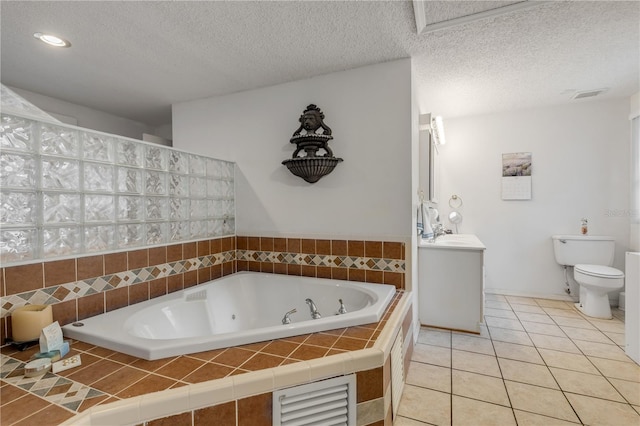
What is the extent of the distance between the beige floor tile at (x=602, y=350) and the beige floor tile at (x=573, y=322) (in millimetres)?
333

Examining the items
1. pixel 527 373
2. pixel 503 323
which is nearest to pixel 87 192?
pixel 527 373

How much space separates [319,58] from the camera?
1.99 m

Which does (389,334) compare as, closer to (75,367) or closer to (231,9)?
(75,367)

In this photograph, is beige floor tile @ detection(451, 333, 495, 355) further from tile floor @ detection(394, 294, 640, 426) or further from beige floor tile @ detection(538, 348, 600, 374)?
beige floor tile @ detection(538, 348, 600, 374)

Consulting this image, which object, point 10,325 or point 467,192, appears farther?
point 467,192

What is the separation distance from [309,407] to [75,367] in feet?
2.91

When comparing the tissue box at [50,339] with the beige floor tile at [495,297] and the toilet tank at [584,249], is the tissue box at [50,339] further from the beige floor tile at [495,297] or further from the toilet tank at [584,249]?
the toilet tank at [584,249]

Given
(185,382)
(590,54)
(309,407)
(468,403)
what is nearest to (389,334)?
(309,407)

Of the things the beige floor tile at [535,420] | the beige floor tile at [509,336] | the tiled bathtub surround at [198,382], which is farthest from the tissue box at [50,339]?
the beige floor tile at [509,336]

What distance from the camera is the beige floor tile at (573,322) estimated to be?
247 cm

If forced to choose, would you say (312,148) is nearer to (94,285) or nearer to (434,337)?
(94,285)

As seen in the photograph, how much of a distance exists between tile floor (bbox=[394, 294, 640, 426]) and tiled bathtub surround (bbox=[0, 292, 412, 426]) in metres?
0.54

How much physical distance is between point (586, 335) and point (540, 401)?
1207mm

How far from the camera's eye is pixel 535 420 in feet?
4.65
